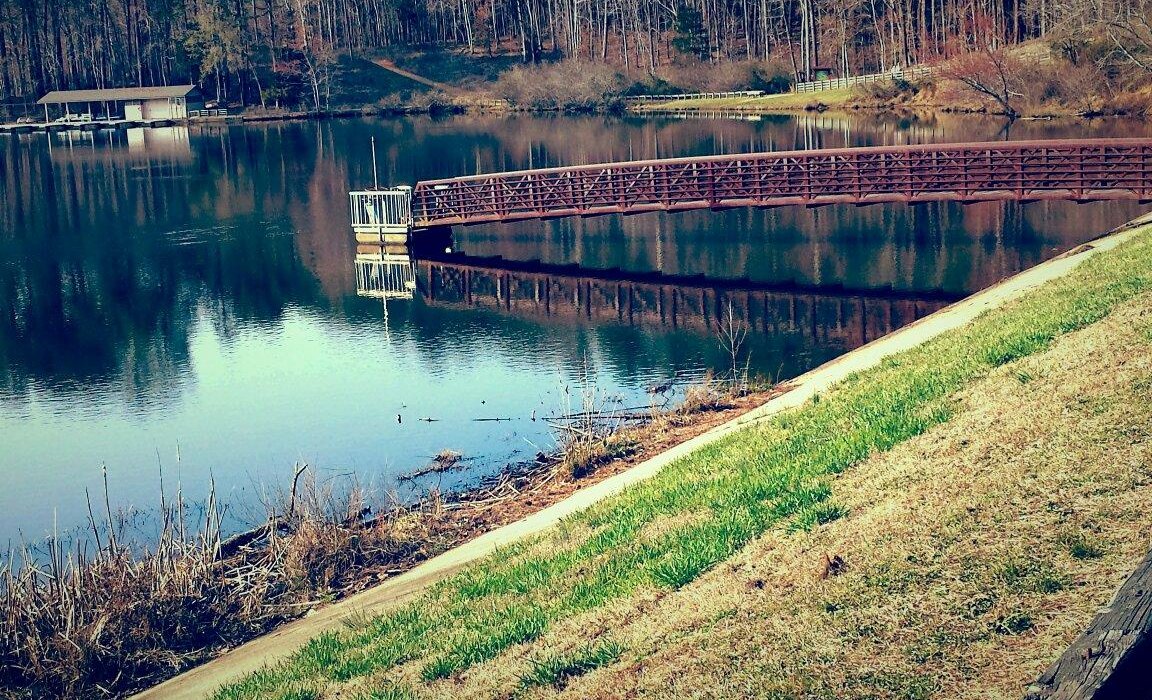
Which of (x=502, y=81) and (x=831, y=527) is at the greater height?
(x=502, y=81)

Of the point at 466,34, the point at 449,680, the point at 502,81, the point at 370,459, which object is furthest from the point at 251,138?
the point at 449,680

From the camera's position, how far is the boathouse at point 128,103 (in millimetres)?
119062

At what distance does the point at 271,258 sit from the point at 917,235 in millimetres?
21648

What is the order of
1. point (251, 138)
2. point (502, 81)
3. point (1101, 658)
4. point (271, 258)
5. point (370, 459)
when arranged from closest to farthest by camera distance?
point (1101, 658), point (370, 459), point (271, 258), point (251, 138), point (502, 81)

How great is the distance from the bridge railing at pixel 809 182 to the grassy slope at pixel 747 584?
23211 mm

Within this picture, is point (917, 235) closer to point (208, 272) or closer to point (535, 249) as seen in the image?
point (535, 249)

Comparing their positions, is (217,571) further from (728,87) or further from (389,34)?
(389,34)

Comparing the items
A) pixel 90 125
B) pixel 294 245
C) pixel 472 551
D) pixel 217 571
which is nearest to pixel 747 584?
pixel 472 551

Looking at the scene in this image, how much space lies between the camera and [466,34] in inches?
5512

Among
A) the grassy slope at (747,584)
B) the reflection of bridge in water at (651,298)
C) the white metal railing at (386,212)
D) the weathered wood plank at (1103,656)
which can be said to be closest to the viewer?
the weathered wood plank at (1103,656)

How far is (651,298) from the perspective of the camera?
111 ft

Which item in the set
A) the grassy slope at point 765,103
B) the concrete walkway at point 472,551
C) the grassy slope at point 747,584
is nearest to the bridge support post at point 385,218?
the concrete walkway at point 472,551

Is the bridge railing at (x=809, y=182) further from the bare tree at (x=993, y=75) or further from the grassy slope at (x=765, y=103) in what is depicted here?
the grassy slope at (x=765, y=103)

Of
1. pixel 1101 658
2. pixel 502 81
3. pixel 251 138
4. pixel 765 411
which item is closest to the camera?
pixel 1101 658
